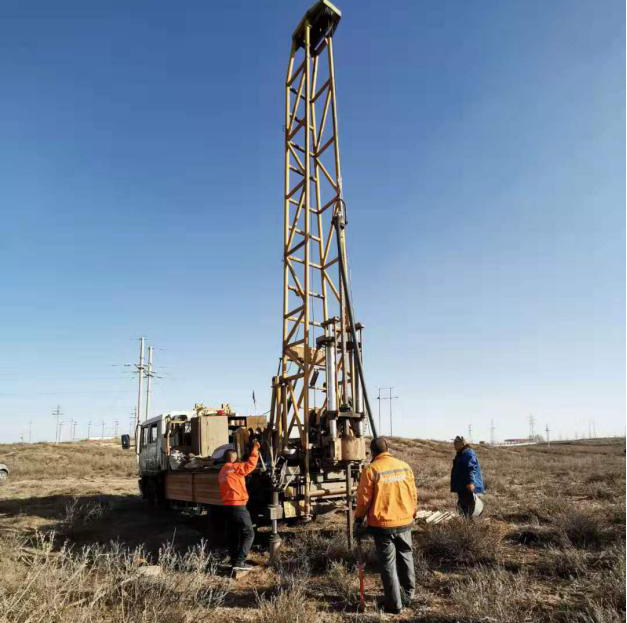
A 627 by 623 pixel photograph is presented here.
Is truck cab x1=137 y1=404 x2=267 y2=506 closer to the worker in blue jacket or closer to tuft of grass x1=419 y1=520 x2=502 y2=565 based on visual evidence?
tuft of grass x1=419 y1=520 x2=502 y2=565

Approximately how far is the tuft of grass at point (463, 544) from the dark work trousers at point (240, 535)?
2533mm

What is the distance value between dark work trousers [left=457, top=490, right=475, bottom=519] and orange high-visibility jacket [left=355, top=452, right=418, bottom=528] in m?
2.63

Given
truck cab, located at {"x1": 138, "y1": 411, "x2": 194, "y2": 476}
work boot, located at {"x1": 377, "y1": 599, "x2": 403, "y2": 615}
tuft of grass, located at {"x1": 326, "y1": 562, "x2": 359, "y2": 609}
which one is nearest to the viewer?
work boot, located at {"x1": 377, "y1": 599, "x2": 403, "y2": 615}

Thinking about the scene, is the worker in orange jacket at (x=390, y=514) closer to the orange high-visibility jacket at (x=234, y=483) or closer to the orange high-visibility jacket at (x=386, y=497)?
the orange high-visibility jacket at (x=386, y=497)

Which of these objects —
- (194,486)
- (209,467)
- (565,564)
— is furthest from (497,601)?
(209,467)

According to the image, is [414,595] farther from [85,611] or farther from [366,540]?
[85,611]

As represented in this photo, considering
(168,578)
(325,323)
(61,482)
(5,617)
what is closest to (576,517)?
(325,323)

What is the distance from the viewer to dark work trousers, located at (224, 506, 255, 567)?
677 cm

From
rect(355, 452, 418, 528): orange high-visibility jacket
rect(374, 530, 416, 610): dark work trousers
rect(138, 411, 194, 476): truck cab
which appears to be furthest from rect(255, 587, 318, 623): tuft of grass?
rect(138, 411, 194, 476): truck cab

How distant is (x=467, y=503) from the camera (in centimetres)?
759

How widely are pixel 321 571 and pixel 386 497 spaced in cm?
212

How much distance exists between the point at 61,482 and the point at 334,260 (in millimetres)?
16940

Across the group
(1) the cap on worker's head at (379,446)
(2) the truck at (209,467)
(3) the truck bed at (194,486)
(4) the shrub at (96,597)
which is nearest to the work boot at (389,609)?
(1) the cap on worker's head at (379,446)

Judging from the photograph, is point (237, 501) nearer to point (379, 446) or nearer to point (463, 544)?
point (379, 446)
